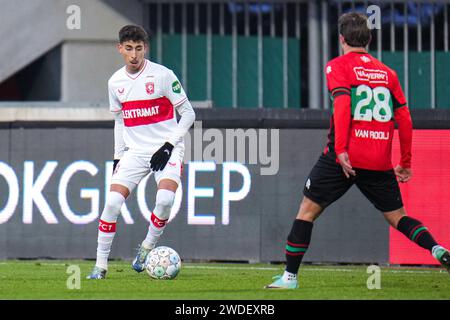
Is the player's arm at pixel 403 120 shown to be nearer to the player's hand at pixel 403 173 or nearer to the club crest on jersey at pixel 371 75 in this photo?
the player's hand at pixel 403 173

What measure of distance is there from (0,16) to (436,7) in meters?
7.83

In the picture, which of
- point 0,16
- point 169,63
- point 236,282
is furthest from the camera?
point 169,63

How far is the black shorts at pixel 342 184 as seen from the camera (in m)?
9.16

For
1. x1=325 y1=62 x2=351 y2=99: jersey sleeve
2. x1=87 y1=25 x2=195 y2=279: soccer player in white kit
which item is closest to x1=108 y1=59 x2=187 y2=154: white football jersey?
x1=87 y1=25 x2=195 y2=279: soccer player in white kit

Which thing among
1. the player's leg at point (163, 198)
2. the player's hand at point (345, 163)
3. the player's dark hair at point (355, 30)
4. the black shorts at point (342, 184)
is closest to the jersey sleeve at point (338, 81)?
the player's dark hair at point (355, 30)

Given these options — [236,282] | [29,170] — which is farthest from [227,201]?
[236,282]

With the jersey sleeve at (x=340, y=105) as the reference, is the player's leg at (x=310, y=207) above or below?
below

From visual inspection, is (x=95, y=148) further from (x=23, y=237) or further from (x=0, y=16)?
(x=0, y=16)

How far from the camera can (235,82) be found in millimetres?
21438

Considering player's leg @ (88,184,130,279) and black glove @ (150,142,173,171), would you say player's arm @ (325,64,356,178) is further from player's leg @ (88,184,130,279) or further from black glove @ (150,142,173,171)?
player's leg @ (88,184,130,279)

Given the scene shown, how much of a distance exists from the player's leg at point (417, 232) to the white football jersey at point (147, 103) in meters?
2.30

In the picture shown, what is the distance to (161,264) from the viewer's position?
10234 mm

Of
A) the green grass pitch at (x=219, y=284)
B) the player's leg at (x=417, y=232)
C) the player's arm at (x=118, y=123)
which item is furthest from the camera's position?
the player's arm at (x=118, y=123)

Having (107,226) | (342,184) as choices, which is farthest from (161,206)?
(342,184)
